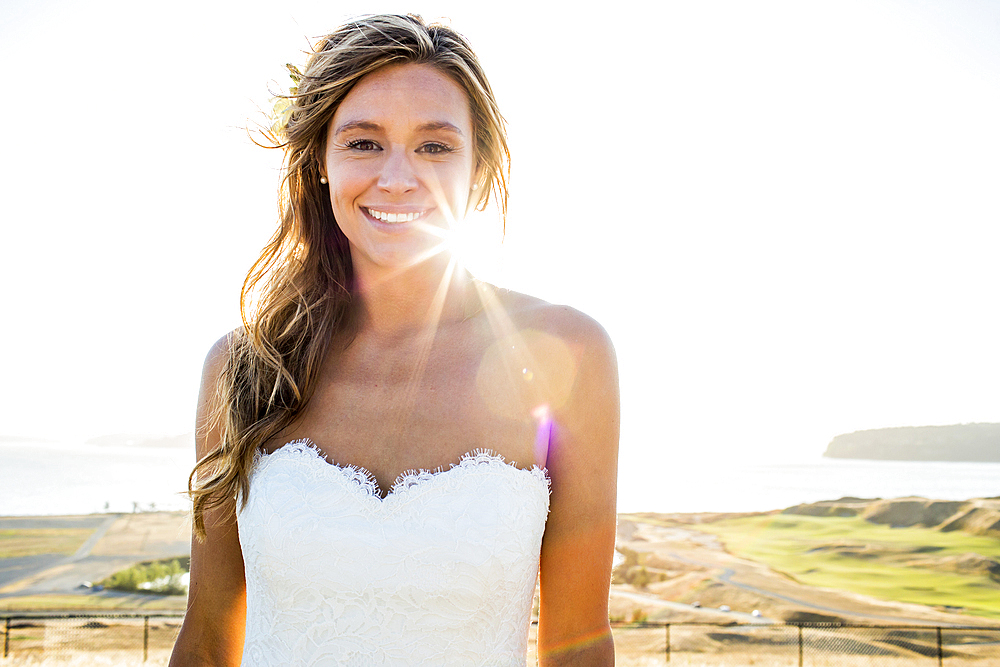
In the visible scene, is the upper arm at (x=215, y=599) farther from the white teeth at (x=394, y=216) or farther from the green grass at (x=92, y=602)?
the green grass at (x=92, y=602)

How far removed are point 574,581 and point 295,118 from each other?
6.36 feet

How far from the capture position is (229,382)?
265cm

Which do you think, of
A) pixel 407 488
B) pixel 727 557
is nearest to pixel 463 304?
pixel 407 488

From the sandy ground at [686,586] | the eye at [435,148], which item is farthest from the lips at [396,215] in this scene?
the sandy ground at [686,586]

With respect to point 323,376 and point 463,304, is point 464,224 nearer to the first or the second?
point 463,304

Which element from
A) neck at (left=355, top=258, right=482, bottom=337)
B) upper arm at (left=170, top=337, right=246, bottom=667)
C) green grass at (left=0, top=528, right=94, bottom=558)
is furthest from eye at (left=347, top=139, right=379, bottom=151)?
green grass at (left=0, top=528, right=94, bottom=558)

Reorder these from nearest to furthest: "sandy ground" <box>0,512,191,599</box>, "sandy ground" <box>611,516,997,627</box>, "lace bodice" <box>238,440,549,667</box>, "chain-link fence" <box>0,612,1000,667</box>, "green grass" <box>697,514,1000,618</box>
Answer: "lace bodice" <box>238,440,549,667</box>, "chain-link fence" <box>0,612,1000,667</box>, "sandy ground" <box>611,516,997,627</box>, "sandy ground" <box>0,512,191,599</box>, "green grass" <box>697,514,1000,618</box>

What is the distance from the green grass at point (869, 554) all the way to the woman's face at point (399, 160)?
42.3 meters

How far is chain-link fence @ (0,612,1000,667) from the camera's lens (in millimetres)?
18891

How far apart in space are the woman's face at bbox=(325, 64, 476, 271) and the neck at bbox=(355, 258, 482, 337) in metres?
0.27

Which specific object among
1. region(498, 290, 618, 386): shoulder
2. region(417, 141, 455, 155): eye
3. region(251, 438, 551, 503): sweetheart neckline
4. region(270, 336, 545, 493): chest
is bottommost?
region(251, 438, 551, 503): sweetheart neckline

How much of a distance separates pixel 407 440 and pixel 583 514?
25.8 inches

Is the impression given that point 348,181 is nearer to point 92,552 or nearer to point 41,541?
point 92,552

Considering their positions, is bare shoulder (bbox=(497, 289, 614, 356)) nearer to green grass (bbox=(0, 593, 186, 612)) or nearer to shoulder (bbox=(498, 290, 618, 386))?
shoulder (bbox=(498, 290, 618, 386))
